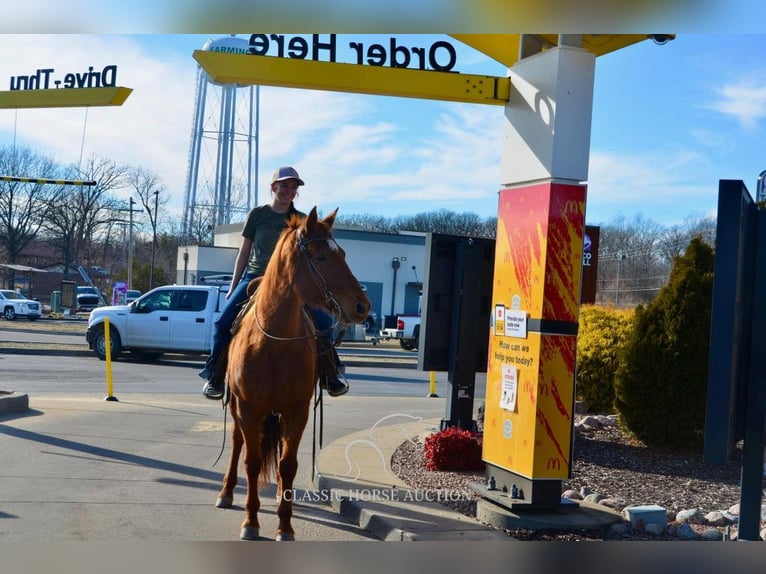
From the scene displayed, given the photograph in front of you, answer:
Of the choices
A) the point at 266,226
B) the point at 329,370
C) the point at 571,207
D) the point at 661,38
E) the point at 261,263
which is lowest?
the point at 329,370

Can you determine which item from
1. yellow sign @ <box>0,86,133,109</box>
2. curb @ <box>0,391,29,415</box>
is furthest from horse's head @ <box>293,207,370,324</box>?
curb @ <box>0,391,29,415</box>

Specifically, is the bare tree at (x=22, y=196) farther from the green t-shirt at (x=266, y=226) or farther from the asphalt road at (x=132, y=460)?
the green t-shirt at (x=266, y=226)

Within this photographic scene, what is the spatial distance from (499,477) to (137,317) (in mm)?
17196

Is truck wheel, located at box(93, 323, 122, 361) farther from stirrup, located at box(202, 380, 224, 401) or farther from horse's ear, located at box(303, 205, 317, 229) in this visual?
horse's ear, located at box(303, 205, 317, 229)

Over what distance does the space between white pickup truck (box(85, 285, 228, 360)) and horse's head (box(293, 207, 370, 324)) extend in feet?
54.1

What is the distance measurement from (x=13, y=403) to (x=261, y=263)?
606 centimetres

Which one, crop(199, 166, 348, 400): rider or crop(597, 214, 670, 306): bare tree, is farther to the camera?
crop(597, 214, 670, 306): bare tree

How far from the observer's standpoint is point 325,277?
5.77 meters

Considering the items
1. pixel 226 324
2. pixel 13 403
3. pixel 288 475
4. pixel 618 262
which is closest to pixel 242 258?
pixel 226 324

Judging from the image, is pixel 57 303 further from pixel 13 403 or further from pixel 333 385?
pixel 333 385

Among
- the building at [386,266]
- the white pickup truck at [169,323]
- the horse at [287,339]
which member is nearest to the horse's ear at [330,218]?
the horse at [287,339]

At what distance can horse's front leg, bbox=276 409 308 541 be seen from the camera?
6031 millimetres

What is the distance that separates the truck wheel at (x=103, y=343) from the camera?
72.5 feet
